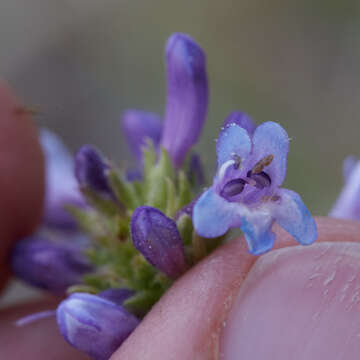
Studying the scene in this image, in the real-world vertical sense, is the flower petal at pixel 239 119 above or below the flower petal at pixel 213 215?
above

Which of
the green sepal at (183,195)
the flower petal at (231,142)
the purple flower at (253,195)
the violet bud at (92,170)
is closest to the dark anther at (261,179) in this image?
the purple flower at (253,195)

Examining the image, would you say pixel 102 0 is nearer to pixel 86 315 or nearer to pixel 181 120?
pixel 181 120

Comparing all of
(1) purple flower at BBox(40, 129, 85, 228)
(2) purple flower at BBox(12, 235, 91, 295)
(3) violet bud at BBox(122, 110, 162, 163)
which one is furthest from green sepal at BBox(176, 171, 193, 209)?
(1) purple flower at BBox(40, 129, 85, 228)

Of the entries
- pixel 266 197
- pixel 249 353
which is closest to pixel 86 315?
pixel 249 353

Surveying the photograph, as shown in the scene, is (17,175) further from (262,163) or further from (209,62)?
Result: (209,62)

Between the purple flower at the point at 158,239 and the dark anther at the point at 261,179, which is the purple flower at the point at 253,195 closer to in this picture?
the dark anther at the point at 261,179

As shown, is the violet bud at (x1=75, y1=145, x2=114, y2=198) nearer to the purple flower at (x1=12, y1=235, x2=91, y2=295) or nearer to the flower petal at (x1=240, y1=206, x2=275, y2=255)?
the purple flower at (x1=12, y1=235, x2=91, y2=295)
